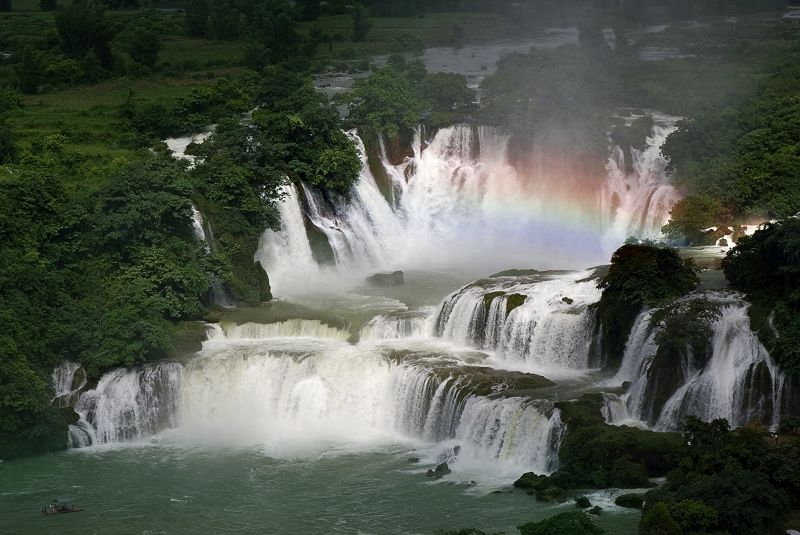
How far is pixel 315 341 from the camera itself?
3441 cm

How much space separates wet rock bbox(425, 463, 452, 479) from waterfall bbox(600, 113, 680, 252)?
56.2 feet

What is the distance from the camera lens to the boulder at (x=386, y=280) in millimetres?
39688

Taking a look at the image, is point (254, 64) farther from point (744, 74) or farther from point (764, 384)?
point (764, 384)

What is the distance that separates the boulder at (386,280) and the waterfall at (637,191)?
788cm

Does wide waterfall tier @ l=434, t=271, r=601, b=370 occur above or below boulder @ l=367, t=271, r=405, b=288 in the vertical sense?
below

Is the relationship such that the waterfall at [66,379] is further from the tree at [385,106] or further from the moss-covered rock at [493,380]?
the tree at [385,106]

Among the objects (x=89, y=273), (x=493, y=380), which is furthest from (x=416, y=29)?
(x=493, y=380)

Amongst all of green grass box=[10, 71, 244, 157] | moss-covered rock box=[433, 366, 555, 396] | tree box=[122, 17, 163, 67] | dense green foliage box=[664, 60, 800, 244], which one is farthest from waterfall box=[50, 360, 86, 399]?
tree box=[122, 17, 163, 67]

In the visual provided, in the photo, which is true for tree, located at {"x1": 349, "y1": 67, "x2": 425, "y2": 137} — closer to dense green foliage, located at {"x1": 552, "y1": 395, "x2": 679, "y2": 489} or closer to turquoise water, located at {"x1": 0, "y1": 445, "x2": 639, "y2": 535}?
turquoise water, located at {"x1": 0, "y1": 445, "x2": 639, "y2": 535}

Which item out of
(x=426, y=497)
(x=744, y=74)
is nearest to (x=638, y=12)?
(x=744, y=74)

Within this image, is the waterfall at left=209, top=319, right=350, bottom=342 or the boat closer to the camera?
the boat

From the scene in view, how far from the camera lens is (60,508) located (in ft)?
87.9

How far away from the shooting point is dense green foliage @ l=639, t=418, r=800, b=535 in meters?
23.4

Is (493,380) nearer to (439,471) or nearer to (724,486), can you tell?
(439,471)
